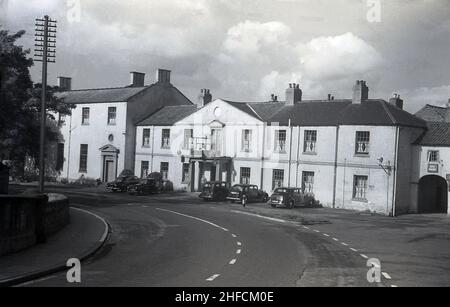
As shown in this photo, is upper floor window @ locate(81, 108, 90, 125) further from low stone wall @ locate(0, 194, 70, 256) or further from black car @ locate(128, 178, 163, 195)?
low stone wall @ locate(0, 194, 70, 256)

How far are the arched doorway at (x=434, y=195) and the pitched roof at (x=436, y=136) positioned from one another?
2.95m

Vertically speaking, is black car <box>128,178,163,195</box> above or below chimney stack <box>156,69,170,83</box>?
below

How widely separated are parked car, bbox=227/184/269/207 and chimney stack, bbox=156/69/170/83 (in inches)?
846

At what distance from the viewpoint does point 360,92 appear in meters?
42.2

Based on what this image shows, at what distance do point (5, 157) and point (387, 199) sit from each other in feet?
85.9

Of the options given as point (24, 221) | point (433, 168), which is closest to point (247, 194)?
point (433, 168)

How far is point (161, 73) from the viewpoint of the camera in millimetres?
58406

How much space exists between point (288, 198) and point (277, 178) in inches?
233

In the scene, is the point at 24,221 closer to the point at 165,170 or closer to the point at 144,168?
the point at 165,170

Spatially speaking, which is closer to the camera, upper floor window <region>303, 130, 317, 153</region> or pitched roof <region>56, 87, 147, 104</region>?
upper floor window <region>303, 130, 317, 153</region>

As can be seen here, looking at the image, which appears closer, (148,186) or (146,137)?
(148,186)

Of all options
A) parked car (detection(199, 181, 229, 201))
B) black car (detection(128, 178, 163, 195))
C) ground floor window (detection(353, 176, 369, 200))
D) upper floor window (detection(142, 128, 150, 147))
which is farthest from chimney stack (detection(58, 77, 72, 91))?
ground floor window (detection(353, 176, 369, 200))

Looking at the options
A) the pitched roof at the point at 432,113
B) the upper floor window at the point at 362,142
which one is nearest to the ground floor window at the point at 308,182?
the upper floor window at the point at 362,142

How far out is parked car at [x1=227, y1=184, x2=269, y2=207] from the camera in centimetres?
4038
